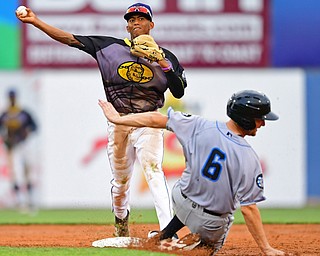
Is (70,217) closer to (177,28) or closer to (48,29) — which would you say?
(177,28)

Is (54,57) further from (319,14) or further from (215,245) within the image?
(215,245)

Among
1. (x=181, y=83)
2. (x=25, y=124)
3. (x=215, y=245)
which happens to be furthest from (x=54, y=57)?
(x=215, y=245)

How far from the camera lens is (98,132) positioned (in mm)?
14000

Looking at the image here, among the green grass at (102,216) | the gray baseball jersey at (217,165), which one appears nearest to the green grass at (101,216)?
the green grass at (102,216)

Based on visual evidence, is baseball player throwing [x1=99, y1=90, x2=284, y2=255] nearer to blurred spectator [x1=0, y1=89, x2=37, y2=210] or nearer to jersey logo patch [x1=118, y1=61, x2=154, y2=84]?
jersey logo patch [x1=118, y1=61, x2=154, y2=84]

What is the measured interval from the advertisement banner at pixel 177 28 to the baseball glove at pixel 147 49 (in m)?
7.76

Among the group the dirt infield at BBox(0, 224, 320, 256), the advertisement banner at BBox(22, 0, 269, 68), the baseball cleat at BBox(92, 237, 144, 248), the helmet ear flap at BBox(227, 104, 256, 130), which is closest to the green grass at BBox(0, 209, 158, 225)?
the dirt infield at BBox(0, 224, 320, 256)

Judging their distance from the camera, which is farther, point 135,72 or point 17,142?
point 17,142

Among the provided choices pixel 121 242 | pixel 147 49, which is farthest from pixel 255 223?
pixel 147 49

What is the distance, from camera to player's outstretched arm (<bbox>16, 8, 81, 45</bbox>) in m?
6.90

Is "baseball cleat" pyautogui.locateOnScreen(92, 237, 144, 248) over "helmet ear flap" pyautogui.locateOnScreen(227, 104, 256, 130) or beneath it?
beneath

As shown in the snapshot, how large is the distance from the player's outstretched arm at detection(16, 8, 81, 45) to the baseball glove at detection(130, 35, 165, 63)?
0.63 metres

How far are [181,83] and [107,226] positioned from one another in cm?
313

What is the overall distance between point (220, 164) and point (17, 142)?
28.6 feet
